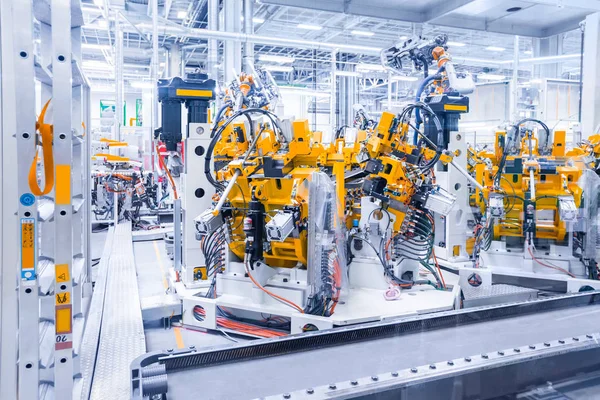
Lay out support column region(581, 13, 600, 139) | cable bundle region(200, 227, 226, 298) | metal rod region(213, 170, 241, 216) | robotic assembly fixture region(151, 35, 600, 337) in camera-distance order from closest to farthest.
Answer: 1. robotic assembly fixture region(151, 35, 600, 337)
2. metal rod region(213, 170, 241, 216)
3. cable bundle region(200, 227, 226, 298)
4. support column region(581, 13, 600, 139)

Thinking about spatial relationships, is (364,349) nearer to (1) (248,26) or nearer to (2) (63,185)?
(2) (63,185)

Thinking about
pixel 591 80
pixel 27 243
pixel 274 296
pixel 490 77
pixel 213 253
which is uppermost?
pixel 490 77

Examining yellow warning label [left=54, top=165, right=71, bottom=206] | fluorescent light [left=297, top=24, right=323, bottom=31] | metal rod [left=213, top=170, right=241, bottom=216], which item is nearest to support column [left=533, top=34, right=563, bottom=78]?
fluorescent light [left=297, top=24, right=323, bottom=31]

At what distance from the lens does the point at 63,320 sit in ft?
7.16

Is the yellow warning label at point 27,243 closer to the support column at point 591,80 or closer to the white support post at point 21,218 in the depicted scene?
the white support post at point 21,218

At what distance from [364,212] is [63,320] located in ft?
10.9

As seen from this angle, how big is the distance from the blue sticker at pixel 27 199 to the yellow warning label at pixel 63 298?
457 mm

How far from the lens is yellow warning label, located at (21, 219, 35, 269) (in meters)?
1.95

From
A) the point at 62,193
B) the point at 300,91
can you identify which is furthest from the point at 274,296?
the point at 300,91

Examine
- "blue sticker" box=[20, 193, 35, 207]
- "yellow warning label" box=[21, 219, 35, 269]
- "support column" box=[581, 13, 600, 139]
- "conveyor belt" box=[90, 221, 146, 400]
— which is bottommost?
"conveyor belt" box=[90, 221, 146, 400]

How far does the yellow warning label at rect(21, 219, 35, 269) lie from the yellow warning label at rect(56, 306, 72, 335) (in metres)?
0.29

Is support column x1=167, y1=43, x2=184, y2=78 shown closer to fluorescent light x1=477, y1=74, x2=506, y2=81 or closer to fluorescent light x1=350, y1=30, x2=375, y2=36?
fluorescent light x1=350, y1=30, x2=375, y2=36

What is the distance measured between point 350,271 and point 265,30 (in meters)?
10.8

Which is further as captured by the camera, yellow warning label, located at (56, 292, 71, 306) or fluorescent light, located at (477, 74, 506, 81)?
fluorescent light, located at (477, 74, 506, 81)
